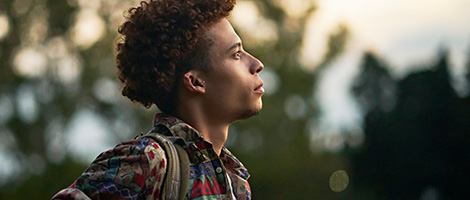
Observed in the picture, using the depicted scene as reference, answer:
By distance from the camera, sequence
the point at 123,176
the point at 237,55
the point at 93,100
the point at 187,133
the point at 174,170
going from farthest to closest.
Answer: the point at 93,100, the point at 237,55, the point at 187,133, the point at 174,170, the point at 123,176

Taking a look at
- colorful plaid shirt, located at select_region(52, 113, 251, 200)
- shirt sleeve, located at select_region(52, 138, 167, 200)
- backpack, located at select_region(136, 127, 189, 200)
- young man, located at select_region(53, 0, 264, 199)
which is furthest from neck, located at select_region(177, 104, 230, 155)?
shirt sleeve, located at select_region(52, 138, 167, 200)

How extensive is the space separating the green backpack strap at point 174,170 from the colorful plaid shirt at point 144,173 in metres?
0.03

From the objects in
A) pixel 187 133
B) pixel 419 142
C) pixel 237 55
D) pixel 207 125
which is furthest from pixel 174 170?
pixel 419 142

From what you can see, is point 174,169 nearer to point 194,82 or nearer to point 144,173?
point 144,173

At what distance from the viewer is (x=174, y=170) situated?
3393mm

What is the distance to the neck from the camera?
3.90m

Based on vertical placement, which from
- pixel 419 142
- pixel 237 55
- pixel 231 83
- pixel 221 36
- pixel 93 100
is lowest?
pixel 419 142

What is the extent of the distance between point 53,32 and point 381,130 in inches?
483

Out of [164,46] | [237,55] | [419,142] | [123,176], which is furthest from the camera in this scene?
[419,142]

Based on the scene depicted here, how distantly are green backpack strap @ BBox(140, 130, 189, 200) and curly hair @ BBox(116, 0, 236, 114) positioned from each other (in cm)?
41

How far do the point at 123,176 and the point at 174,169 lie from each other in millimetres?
245

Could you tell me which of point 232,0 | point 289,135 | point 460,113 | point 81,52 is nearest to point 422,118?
point 460,113

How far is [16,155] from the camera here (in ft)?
84.7

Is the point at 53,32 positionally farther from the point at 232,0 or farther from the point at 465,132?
the point at 232,0
